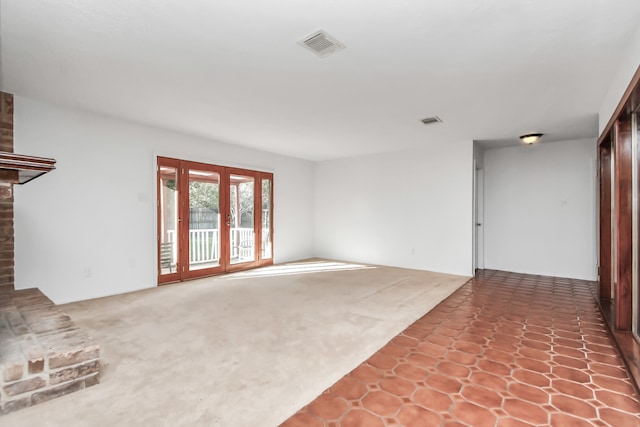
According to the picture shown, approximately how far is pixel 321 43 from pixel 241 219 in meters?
4.40

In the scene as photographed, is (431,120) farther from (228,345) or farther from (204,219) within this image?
(204,219)

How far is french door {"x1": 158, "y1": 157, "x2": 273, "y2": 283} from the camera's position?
16.7ft

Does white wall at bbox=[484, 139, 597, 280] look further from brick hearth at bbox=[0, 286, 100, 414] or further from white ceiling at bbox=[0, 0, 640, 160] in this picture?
brick hearth at bbox=[0, 286, 100, 414]

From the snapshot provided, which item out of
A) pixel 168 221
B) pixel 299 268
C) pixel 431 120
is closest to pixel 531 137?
pixel 431 120

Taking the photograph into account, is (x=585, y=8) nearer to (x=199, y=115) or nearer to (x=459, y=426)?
(x=459, y=426)

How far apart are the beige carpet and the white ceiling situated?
245 centimetres

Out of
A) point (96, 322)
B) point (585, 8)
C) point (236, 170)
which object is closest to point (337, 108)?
point (585, 8)

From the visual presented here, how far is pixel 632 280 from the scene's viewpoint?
2.86 metres

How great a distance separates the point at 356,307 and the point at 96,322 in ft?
9.27

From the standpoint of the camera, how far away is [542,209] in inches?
→ 229

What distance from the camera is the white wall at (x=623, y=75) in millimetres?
2270

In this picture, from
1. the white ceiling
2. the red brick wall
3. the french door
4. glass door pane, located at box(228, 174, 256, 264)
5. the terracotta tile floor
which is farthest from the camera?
glass door pane, located at box(228, 174, 256, 264)

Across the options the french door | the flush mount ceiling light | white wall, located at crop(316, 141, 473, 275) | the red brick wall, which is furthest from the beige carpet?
the flush mount ceiling light

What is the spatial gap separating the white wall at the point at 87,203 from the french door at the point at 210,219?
23cm
